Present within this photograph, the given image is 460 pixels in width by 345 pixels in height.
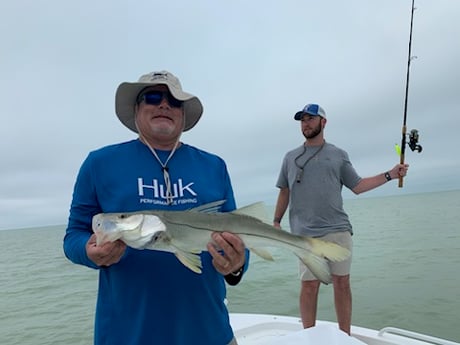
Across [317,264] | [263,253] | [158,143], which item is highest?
[158,143]

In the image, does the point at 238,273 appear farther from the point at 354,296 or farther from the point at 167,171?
the point at 354,296

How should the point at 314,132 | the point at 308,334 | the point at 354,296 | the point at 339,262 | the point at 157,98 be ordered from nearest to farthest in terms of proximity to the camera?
the point at 157,98
the point at 308,334
the point at 339,262
the point at 314,132
the point at 354,296

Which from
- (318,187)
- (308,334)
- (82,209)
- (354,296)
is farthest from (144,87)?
(354,296)

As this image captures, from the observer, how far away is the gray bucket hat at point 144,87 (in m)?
2.05

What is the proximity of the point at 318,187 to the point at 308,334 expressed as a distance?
75.7 inches

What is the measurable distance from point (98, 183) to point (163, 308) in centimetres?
68

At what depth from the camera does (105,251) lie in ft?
5.24

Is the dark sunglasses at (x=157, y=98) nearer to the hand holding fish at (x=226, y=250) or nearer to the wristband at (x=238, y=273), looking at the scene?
the hand holding fish at (x=226, y=250)

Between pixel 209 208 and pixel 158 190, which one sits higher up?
pixel 158 190

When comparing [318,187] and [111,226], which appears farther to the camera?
[318,187]

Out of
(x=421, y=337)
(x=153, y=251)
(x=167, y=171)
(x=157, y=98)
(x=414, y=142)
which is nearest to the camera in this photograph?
(x=153, y=251)

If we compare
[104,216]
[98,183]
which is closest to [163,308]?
[104,216]

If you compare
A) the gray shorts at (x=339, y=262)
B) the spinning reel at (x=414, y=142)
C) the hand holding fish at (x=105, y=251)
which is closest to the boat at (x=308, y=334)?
the gray shorts at (x=339, y=262)

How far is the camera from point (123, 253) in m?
1.71
